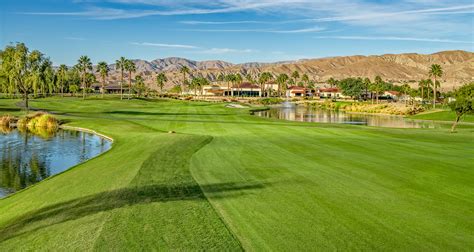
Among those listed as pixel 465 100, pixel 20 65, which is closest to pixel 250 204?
pixel 465 100

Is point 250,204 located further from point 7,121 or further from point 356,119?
point 356,119

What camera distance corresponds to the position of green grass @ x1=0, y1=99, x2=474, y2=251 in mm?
10727

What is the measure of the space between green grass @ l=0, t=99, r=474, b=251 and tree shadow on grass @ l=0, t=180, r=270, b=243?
41 mm

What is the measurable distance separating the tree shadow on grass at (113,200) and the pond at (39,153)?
7.11 meters

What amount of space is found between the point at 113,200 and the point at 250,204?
4.89 m

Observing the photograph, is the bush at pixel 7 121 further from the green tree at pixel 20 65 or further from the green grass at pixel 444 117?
the green grass at pixel 444 117

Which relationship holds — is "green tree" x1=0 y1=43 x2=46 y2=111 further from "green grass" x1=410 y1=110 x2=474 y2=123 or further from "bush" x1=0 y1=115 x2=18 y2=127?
"green grass" x1=410 y1=110 x2=474 y2=123

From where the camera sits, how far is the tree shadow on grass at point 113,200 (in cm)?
1297

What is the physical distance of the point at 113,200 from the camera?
14.8 m

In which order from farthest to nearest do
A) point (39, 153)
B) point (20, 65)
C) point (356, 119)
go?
point (356, 119) < point (20, 65) < point (39, 153)

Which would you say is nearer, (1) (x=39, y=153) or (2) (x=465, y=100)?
(1) (x=39, y=153)

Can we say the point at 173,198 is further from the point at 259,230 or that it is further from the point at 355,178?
the point at 355,178

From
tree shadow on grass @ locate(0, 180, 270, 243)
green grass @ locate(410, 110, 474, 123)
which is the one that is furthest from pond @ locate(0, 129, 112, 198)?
green grass @ locate(410, 110, 474, 123)

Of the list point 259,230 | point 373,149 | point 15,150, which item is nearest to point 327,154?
point 373,149
